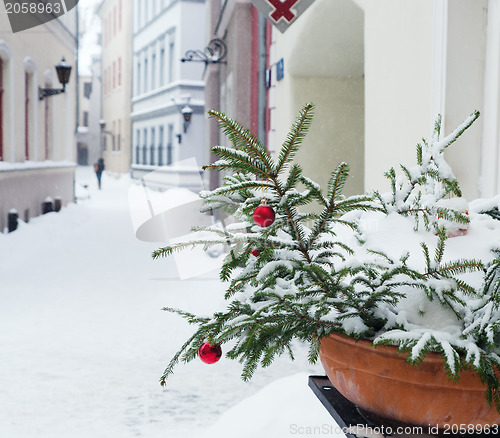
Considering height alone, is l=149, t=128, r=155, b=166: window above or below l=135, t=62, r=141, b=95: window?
below

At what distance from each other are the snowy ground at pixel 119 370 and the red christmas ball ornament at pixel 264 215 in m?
0.86

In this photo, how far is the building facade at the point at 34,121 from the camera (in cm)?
1058

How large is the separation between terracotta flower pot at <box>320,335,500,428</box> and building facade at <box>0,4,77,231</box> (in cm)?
935

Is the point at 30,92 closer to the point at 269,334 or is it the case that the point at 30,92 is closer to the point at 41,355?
the point at 41,355

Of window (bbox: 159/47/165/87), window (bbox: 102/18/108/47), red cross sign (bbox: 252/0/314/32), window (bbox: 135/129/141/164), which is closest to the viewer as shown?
red cross sign (bbox: 252/0/314/32)

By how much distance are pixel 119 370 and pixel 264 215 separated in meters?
3.26

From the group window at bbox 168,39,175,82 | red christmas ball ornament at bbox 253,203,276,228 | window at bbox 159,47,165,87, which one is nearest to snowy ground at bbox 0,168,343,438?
red christmas ball ornament at bbox 253,203,276,228

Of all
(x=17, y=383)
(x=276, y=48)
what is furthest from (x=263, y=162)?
(x=276, y=48)

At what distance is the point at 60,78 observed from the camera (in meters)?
12.8

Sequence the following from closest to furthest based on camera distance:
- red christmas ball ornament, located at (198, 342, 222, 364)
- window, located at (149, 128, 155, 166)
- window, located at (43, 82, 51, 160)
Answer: red christmas ball ornament, located at (198, 342, 222, 364)
window, located at (43, 82, 51, 160)
window, located at (149, 128, 155, 166)

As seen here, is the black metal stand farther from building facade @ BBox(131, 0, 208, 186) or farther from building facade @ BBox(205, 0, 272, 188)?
building facade @ BBox(131, 0, 208, 186)

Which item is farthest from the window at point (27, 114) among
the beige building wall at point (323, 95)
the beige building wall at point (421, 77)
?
the beige building wall at point (421, 77)

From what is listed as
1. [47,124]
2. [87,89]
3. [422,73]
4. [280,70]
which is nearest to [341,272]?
[422,73]

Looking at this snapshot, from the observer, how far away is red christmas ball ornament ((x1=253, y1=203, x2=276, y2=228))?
1.27m
